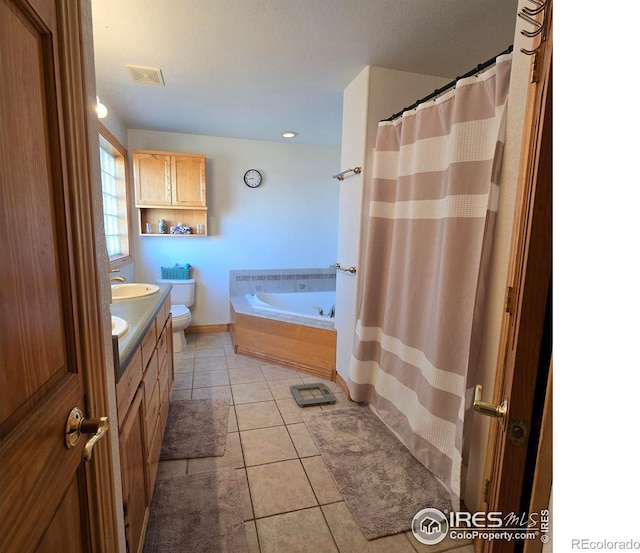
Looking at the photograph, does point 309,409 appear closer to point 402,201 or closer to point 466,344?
point 466,344

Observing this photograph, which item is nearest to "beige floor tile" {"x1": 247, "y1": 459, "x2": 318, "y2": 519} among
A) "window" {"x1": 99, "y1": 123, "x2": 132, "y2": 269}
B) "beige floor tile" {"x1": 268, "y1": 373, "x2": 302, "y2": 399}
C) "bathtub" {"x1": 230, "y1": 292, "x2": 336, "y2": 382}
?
"beige floor tile" {"x1": 268, "y1": 373, "x2": 302, "y2": 399}

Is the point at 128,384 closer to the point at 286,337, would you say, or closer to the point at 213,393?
the point at 213,393

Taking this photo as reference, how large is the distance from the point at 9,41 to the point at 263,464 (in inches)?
78.2

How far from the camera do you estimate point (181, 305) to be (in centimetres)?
375

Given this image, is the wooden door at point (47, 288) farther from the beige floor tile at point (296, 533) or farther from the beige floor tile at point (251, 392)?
the beige floor tile at point (251, 392)

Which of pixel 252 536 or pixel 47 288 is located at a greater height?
pixel 47 288

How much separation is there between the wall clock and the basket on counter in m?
1.24

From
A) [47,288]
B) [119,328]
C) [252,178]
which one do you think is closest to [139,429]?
[119,328]

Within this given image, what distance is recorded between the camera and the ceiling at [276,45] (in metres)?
1.67

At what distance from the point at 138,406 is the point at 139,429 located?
101 mm

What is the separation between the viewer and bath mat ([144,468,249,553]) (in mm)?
1376

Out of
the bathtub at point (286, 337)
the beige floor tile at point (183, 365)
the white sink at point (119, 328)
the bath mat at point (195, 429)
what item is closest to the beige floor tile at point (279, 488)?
the bath mat at point (195, 429)

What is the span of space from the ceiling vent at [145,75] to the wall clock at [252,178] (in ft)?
5.04
